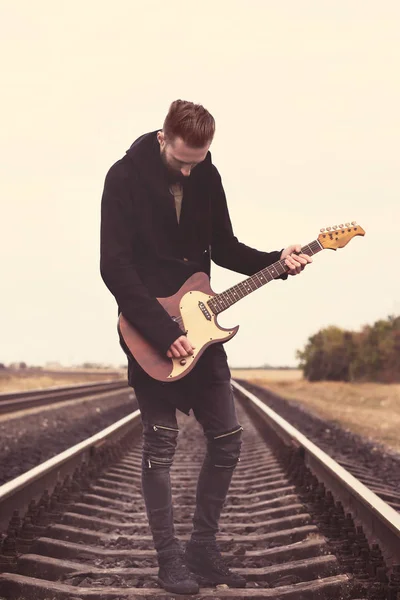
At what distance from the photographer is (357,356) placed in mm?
49531

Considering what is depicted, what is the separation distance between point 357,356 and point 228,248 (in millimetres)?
46863

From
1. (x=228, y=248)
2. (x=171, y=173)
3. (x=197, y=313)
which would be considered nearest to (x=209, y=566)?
(x=197, y=313)

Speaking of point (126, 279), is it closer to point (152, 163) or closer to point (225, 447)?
point (152, 163)

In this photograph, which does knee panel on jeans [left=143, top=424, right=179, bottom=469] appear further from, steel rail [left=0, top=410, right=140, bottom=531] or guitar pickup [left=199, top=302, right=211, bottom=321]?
steel rail [left=0, top=410, right=140, bottom=531]

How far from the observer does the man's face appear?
3.32 m

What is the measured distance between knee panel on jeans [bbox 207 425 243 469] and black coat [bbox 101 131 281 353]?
0.50 meters

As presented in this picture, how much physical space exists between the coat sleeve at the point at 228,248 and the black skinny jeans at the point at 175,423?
1.50 feet

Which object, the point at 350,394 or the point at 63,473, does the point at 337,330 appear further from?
the point at 63,473

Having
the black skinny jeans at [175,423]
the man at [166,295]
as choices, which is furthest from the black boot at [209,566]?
the black skinny jeans at [175,423]

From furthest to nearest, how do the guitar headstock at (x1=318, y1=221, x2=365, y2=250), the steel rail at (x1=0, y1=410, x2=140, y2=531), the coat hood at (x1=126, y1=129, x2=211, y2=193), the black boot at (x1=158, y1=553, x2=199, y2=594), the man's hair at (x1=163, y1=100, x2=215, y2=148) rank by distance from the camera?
the steel rail at (x1=0, y1=410, x2=140, y2=531), the guitar headstock at (x1=318, y1=221, x2=365, y2=250), the coat hood at (x1=126, y1=129, x2=211, y2=193), the black boot at (x1=158, y1=553, x2=199, y2=594), the man's hair at (x1=163, y1=100, x2=215, y2=148)

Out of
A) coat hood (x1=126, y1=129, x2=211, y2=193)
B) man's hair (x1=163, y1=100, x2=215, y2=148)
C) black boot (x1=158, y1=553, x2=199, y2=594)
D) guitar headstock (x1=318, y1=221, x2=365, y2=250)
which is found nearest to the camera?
man's hair (x1=163, y1=100, x2=215, y2=148)

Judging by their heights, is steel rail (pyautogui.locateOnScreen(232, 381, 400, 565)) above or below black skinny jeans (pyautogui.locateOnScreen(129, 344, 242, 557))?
below

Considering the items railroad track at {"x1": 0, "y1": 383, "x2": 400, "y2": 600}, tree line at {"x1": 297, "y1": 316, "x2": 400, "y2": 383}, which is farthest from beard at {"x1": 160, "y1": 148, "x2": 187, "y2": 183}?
tree line at {"x1": 297, "y1": 316, "x2": 400, "y2": 383}

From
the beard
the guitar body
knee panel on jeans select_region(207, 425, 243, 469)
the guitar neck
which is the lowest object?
knee panel on jeans select_region(207, 425, 243, 469)
